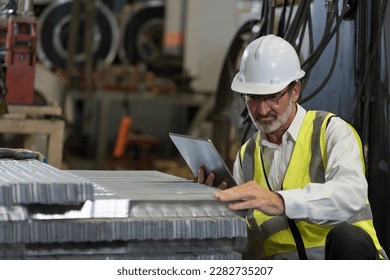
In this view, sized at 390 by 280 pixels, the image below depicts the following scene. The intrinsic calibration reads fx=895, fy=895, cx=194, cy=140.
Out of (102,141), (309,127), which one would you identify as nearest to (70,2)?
(102,141)

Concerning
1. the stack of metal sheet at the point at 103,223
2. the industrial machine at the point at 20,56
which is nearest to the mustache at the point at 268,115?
the stack of metal sheet at the point at 103,223

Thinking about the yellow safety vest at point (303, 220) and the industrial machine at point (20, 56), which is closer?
the yellow safety vest at point (303, 220)

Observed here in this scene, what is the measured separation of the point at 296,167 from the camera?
303cm

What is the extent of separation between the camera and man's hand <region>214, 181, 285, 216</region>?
2.43m

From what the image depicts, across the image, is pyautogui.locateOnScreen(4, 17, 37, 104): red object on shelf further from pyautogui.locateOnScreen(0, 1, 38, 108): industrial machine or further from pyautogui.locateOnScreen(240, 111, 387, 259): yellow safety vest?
pyautogui.locateOnScreen(240, 111, 387, 259): yellow safety vest

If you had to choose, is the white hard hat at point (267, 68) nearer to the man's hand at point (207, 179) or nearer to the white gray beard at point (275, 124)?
the white gray beard at point (275, 124)

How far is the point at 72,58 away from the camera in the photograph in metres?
10.5

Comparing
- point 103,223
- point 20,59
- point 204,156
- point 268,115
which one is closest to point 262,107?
point 268,115

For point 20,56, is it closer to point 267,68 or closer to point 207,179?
point 267,68

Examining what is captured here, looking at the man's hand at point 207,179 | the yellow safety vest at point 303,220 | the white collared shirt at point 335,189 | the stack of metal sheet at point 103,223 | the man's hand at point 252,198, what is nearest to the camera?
the stack of metal sheet at point 103,223

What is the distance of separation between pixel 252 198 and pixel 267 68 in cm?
72

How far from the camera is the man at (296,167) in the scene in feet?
8.91

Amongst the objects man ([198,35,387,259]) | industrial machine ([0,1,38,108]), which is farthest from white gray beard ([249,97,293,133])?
industrial machine ([0,1,38,108])

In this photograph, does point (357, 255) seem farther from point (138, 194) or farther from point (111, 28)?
point (111, 28)
